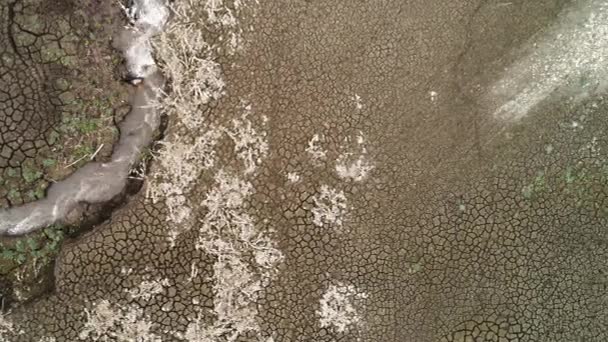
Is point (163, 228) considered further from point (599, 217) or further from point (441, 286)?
point (599, 217)

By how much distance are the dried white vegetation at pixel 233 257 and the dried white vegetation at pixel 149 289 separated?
15.9 inches

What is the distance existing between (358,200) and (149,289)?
6.32 feet

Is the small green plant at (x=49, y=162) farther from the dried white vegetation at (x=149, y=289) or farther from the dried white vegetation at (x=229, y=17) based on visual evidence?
the dried white vegetation at (x=229, y=17)

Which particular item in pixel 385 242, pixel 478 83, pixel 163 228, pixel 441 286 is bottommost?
pixel 441 286

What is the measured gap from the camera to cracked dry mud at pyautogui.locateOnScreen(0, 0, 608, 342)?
5660mm

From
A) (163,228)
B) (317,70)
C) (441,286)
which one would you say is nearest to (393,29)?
(317,70)

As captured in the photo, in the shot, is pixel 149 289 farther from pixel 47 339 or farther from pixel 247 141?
pixel 247 141

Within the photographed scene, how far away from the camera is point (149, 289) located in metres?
5.67

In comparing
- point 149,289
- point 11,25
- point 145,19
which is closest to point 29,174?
point 11,25

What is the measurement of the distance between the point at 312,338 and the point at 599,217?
267 cm

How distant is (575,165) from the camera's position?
5719 millimetres

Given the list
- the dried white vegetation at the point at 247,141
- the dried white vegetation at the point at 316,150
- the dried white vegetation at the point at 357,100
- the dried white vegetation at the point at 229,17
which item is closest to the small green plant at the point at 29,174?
the dried white vegetation at the point at 247,141

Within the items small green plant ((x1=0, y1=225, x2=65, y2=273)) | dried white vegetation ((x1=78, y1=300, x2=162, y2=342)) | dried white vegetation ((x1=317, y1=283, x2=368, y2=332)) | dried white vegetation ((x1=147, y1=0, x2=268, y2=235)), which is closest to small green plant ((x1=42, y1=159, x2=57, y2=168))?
small green plant ((x1=0, y1=225, x2=65, y2=273))

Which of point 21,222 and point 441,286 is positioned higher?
point 21,222
